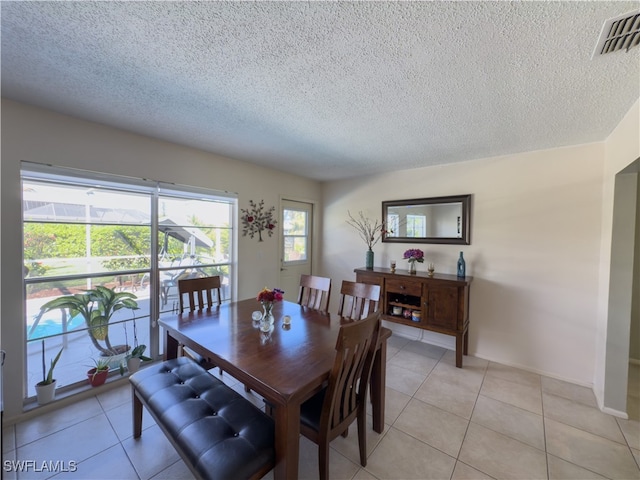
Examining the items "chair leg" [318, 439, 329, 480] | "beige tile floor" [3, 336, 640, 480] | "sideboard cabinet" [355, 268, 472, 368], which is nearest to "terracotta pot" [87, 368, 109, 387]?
"beige tile floor" [3, 336, 640, 480]

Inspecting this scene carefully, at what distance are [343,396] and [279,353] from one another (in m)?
0.43

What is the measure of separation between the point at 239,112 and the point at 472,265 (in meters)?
3.00

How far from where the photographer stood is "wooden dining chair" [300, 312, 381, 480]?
1.27 meters

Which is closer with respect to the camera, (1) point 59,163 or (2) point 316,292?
(1) point 59,163

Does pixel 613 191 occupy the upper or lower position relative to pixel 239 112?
lower

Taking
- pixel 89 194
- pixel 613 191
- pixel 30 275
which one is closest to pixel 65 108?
pixel 89 194

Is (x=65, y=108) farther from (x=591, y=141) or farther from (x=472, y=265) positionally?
(x=591, y=141)

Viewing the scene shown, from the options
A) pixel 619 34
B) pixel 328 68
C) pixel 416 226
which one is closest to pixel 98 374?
pixel 328 68

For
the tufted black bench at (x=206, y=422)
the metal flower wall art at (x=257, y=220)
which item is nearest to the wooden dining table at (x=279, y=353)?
the tufted black bench at (x=206, y=422)

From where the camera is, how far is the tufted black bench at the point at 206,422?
1.12 m

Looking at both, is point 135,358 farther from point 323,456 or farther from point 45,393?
point 323,456

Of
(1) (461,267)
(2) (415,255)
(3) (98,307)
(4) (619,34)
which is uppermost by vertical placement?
(4) (619,34)

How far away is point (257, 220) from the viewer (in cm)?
361

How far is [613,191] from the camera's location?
2.08 m
